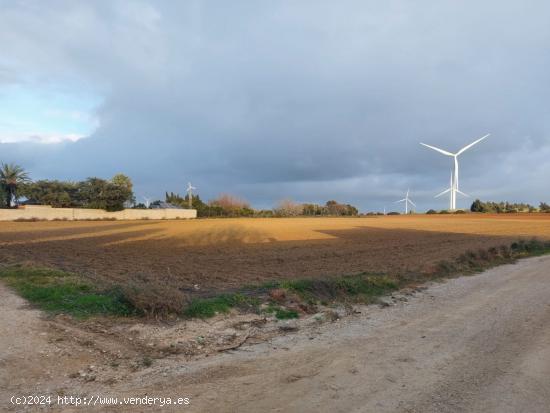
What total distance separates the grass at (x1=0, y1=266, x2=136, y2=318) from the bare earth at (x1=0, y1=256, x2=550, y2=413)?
2.15 feet

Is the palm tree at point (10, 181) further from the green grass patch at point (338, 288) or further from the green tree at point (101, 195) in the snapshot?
the green grass patch at point (338, 288)

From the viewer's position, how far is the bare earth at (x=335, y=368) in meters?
5.70

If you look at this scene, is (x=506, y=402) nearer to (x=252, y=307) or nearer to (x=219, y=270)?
(x=252, y=307)

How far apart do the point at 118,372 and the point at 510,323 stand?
24.7ft

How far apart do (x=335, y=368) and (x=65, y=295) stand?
23.4 ft

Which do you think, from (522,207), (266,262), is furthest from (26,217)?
(522,207)

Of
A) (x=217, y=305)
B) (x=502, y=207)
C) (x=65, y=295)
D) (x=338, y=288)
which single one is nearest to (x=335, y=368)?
(x=217, y=305)

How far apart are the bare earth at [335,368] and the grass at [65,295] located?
0.65 meters

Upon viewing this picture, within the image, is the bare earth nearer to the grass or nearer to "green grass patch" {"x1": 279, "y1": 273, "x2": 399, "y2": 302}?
the grass

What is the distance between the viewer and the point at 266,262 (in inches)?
834

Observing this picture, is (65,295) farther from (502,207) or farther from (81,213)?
(502,207)

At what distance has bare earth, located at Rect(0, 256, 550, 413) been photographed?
18.7ft

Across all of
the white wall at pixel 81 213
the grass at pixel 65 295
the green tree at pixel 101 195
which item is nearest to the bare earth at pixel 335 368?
the grass at pixel 65 295

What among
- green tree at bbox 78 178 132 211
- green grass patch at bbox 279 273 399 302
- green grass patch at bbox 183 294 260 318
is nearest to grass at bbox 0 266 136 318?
green grass patch at bbox 183 294 260 318
